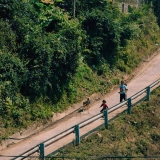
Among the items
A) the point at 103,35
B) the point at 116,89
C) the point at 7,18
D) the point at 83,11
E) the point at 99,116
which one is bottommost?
the point at 99,116

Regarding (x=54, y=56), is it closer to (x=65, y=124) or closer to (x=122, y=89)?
(x=65, y=124)

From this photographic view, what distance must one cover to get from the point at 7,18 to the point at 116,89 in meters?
7.45

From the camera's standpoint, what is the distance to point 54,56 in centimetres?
1817

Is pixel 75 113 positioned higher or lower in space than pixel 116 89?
lower

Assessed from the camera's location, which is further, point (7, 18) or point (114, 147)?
point (7, 18)

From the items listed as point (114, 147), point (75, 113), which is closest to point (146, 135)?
point (114, 147)

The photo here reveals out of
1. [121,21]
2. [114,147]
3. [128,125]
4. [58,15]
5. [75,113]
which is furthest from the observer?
[121,21]

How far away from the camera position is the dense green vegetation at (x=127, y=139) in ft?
45.4

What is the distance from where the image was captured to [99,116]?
49.0 feet

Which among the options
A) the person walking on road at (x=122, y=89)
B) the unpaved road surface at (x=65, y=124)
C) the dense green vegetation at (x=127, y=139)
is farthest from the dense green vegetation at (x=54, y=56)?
the dense green vegetation at (x=127, y=139)

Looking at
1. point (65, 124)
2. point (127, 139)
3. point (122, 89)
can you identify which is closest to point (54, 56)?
point (65, 124)

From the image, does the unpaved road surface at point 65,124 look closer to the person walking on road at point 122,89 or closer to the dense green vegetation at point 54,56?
the dense green vegetation at point 54,56

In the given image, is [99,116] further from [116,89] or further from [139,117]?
[116,89]

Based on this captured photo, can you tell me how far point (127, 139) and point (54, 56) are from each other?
5.36 meters
